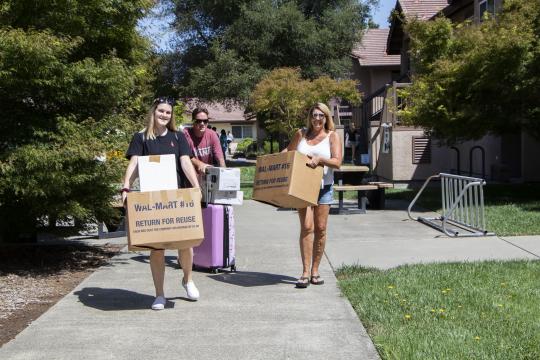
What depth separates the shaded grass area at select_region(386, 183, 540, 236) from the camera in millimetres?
10478

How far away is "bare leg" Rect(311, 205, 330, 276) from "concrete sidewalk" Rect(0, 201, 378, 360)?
0.23m

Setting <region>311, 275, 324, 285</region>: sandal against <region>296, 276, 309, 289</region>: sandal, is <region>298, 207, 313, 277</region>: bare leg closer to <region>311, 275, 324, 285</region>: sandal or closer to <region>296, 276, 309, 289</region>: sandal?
<region>296, 276, 309, 289</region>: sandal

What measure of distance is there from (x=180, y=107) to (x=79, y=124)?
1638 centimetres

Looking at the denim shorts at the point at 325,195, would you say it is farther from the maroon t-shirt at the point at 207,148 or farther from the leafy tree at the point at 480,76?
the leafy tree at the point at 480,76

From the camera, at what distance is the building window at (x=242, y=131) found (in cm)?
7188

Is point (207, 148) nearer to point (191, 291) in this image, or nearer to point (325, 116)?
point (325, 116)

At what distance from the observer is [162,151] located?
251 inches

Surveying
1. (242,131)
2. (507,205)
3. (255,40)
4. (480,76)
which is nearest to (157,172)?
(480,76)

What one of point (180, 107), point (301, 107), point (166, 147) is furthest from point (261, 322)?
point (180, 107)

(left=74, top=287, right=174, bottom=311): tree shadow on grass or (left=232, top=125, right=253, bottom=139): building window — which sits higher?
(left=232, top=125, right=253, bottom=139): building window

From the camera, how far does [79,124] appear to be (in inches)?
303

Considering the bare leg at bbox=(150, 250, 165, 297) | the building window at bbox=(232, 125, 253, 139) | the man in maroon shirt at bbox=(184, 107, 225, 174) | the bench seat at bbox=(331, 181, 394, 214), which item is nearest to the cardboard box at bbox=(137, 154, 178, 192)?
the bare leg at bbox=(150, 250, 165, 297)

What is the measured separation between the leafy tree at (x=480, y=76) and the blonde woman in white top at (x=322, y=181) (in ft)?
20.6

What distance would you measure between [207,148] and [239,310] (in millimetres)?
2484
